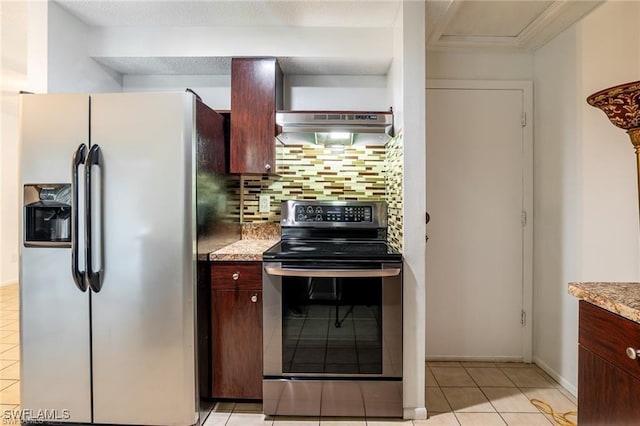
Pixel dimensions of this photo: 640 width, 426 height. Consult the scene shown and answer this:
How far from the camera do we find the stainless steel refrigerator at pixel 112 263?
1.68 meters

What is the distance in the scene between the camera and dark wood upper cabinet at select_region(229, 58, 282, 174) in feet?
7.19

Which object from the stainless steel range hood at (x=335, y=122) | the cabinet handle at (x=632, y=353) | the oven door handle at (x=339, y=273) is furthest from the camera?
the stainless steel range hood at (x=335, y=122)

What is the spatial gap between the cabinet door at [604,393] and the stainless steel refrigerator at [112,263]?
5.35 feet

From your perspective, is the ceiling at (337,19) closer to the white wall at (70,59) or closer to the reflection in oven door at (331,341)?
the white wall at (70,59)

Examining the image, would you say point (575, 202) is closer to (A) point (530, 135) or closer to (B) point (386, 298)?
(A) point (530, 135)

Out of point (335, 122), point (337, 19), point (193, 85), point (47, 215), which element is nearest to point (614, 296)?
point (335, 122)

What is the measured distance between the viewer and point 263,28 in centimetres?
218

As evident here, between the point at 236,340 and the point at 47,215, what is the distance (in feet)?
3.76

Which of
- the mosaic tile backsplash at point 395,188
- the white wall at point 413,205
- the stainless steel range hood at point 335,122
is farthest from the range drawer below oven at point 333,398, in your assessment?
the stainless steel range hood at point 335,122

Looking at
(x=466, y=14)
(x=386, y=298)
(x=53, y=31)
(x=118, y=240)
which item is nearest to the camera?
(x=118, y=240)

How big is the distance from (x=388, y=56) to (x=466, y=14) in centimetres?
50

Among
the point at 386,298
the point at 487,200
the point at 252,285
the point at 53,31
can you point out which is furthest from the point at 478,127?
the point at 53,31

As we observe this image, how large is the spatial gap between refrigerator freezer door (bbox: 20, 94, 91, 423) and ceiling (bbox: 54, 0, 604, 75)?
0.73 m

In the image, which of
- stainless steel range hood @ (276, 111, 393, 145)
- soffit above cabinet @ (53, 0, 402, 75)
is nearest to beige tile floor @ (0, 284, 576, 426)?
stainless steel range hood @ (276, 111, 393, 145)
